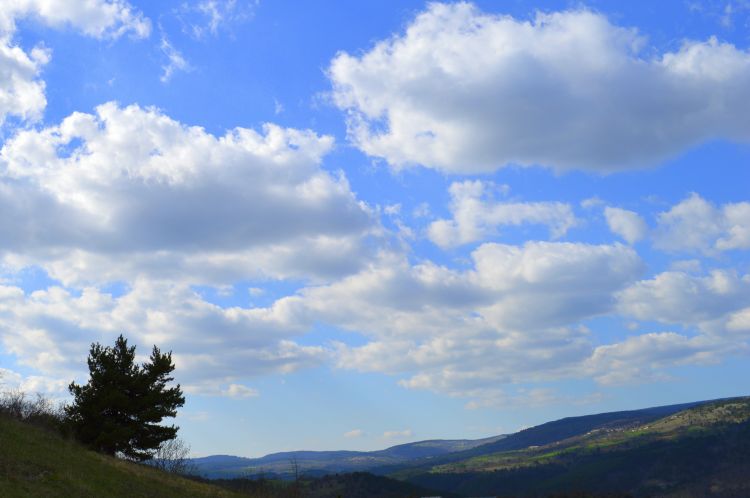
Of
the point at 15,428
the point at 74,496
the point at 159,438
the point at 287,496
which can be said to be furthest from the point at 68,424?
the point at 287,496

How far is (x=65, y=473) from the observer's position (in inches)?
1411

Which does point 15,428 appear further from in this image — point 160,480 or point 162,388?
point 162,388

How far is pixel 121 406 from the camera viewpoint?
55281 mm

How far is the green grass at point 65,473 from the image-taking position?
32.3m

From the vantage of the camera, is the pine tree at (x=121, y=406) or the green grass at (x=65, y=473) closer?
the green grass at (x=65, y=473)

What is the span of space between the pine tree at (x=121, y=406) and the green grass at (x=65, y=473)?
6.96 m

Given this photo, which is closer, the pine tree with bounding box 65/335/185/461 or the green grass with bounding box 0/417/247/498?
the green grass with bounding box 0/417/247/498

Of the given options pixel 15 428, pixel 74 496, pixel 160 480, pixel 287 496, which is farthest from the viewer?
pixel 287 496

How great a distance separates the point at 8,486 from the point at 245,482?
7507 cm

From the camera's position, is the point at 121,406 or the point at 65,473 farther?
the point at 121,406

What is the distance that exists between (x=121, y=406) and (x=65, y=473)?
65.5 feet

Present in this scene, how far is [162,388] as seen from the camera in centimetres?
5934

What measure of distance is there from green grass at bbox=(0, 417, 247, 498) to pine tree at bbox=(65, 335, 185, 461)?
22.8 feet

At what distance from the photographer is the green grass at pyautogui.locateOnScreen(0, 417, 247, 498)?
32.3 m
